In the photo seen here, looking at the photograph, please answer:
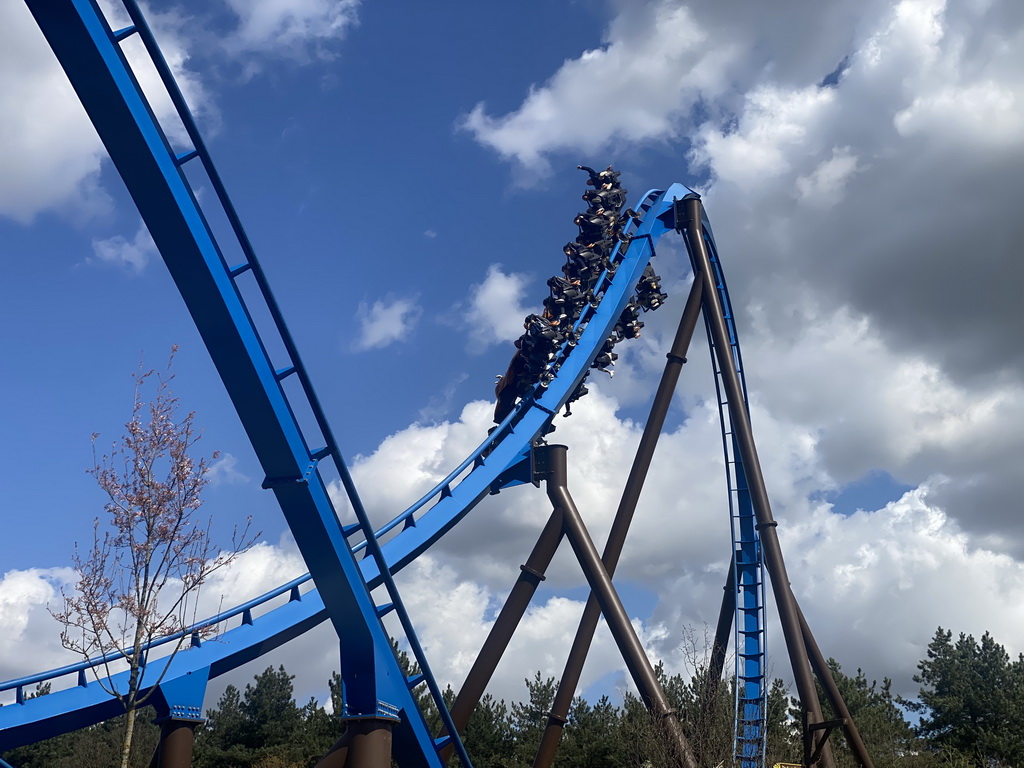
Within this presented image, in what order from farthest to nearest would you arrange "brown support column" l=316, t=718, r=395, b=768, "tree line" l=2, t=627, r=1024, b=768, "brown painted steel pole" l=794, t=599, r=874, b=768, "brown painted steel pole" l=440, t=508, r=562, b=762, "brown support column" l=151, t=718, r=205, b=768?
"tree line" l=2, t=627, r=1024, b=768 → "brown painted steel pole" l=794, t=599, r=874, b=768 → "brown painted steel pole" l=440, t=508, r=562, b=762 → "brown support column" l=151, t=718, r=205, b=768 → "brown support column" l=316, t=718, r=395, b=768

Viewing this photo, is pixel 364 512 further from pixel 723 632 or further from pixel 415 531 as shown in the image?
pixel 723 632

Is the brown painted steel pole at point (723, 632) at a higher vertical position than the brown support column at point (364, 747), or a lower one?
higher

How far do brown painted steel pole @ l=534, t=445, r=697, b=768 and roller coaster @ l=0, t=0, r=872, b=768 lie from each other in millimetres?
18

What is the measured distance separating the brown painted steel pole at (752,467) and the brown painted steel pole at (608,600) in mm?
1887

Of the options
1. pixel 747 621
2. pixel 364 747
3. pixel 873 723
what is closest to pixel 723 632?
pixel 747 621

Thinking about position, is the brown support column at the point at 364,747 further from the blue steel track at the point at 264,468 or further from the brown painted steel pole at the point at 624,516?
the brown painted steel pole at the point at 624,516

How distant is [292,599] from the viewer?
26.9 feet

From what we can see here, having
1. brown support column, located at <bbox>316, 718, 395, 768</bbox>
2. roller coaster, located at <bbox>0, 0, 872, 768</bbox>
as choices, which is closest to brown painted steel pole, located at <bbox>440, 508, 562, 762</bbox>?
roller coaster, located at <bbox>0, 0, 872, 768</bbox>

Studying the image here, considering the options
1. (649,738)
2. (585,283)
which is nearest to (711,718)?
(649,738)

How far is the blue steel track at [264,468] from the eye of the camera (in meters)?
4.90

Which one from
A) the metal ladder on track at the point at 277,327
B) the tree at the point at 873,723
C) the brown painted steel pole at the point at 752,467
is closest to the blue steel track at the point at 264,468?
the metal ladder on track at the point at 277,327

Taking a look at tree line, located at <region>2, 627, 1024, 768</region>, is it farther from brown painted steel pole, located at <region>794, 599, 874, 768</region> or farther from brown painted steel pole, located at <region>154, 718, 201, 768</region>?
brown painted steel pole, located at <region>154, 718, 201, 768</region>

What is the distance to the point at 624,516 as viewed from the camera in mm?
10906

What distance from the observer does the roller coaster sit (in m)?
5.09
